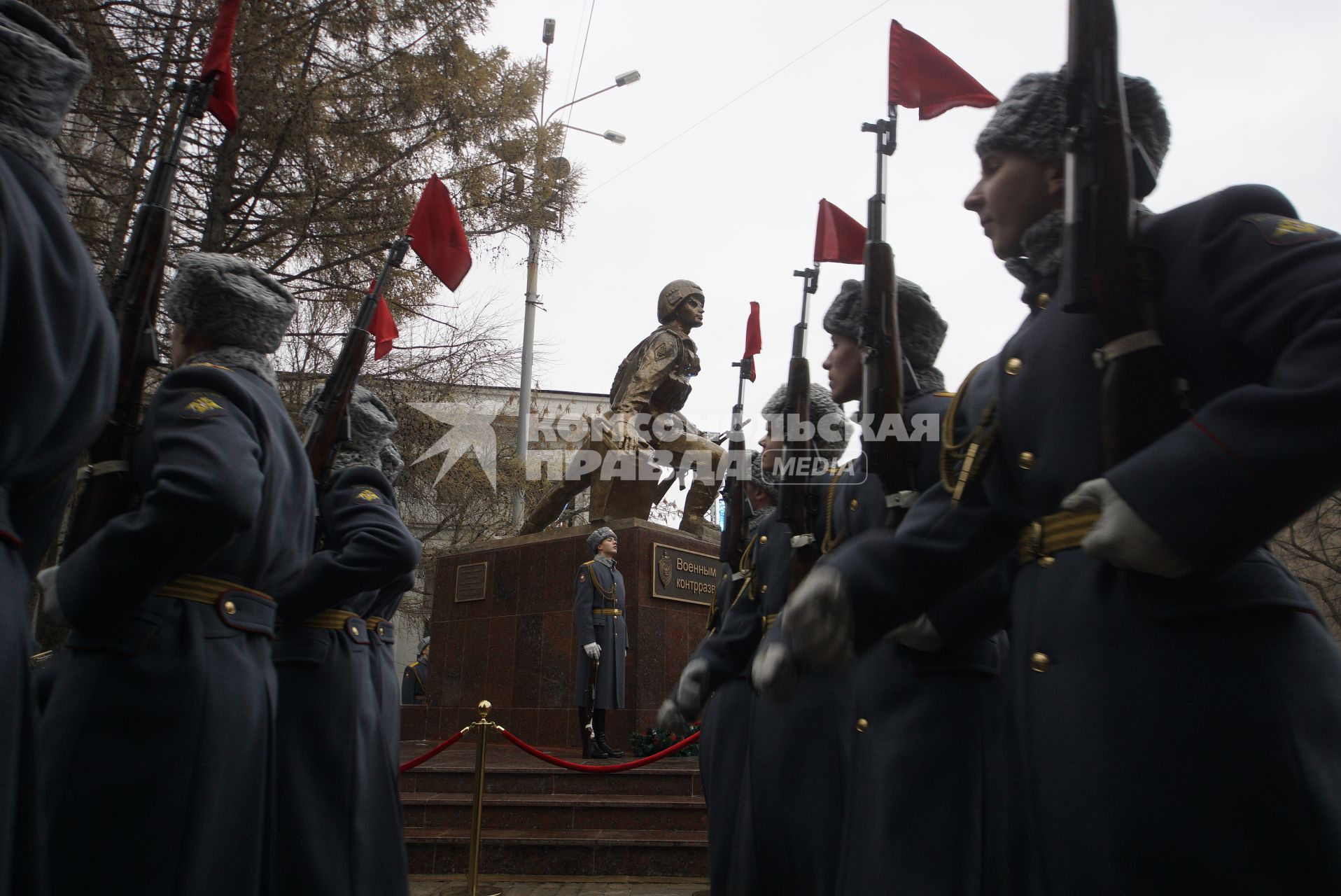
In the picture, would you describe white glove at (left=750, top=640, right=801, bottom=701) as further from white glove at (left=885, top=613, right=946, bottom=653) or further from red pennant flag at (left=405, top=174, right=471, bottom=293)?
red pennant flag at (left=405, top=174, right=471, bottom=293)

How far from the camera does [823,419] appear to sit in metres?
4.35

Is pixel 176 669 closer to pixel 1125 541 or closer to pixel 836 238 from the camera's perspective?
pixel 1125 541

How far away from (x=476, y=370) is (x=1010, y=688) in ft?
43.0

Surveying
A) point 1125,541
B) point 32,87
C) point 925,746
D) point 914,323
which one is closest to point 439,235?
point 914,323

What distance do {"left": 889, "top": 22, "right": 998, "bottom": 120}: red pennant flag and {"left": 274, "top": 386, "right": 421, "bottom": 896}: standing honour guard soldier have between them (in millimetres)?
2378

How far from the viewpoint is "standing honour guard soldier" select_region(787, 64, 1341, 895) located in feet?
3.94

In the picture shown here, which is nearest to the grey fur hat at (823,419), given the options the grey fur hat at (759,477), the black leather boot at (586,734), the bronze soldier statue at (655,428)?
the grey fur hat at (759,477)

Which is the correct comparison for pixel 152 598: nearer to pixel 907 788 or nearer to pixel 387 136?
pixel 907 788

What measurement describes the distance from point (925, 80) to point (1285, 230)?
235cm

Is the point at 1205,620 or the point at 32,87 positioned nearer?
the point at 1205,620

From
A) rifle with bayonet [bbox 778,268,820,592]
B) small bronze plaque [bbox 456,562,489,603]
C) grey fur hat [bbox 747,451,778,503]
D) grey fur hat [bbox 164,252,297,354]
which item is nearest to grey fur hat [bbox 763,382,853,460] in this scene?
rifle with bayonet [bbox 778,268,820,592]

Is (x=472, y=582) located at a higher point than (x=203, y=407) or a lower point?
lower

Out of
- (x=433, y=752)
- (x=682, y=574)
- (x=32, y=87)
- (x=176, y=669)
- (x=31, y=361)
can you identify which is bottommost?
(x=433, y=752)

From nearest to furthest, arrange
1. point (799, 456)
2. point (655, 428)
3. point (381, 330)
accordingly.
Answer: point (799, 456) → point (381, 330) → point (655, 428)
